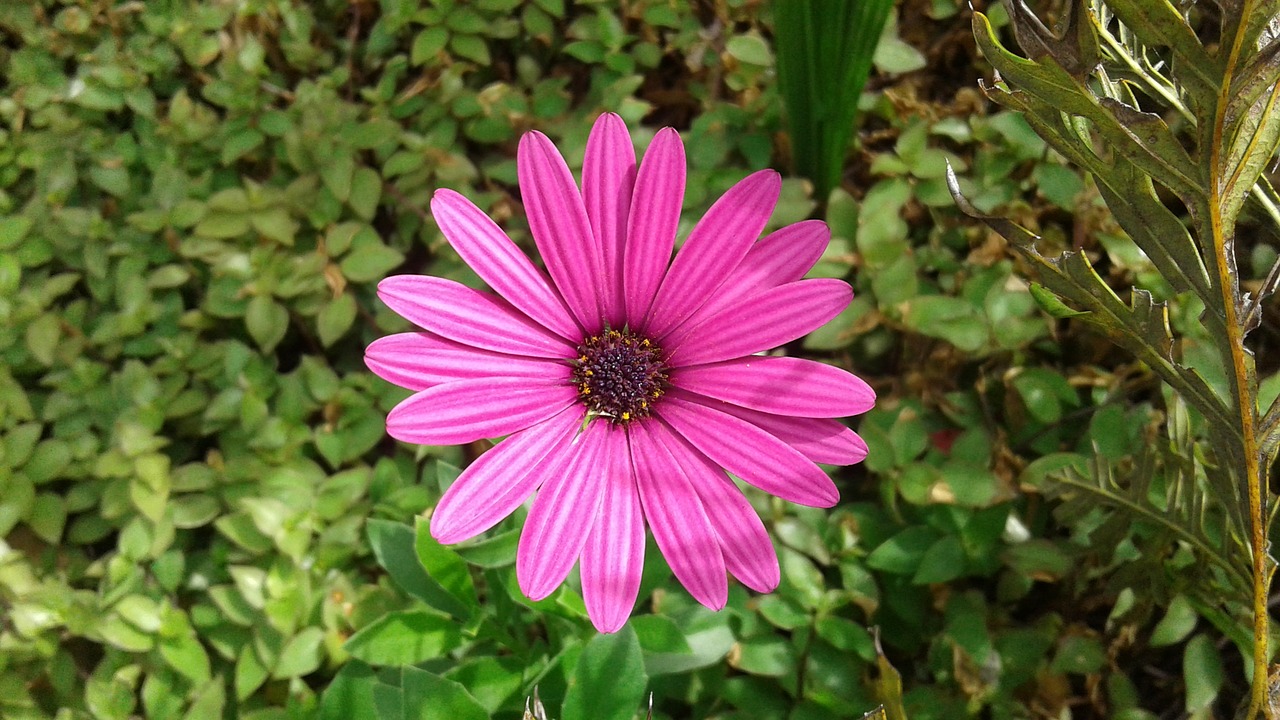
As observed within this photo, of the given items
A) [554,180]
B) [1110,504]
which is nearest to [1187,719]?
[1110,504]

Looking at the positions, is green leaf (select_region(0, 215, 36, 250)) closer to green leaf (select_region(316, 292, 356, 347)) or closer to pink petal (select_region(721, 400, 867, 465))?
green leaf (select_region(316, 292, 356, 347))

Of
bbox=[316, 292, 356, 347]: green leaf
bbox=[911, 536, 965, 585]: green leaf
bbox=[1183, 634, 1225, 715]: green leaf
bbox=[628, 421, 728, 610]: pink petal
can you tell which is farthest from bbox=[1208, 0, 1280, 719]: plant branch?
bbox=[316, 292, 356, 347]: green leaf

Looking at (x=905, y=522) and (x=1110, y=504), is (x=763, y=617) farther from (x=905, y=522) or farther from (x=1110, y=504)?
(x=1110, y=504)

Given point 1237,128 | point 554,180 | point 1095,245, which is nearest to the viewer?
point 1237,128

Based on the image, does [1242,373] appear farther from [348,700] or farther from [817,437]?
[348,700]

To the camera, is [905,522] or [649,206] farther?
[905,522]
